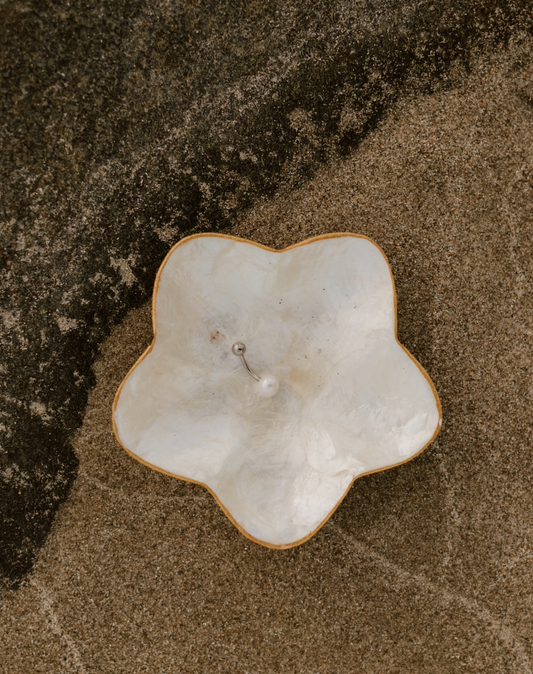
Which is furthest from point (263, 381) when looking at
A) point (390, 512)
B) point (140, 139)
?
point (140, 139)

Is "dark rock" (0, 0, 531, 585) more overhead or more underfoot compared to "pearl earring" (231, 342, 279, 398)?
more overhead

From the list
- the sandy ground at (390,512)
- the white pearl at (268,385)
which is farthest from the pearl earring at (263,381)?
the sandy ground at (390,512)

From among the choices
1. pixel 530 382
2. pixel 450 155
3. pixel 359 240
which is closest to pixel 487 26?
pixel 450 155

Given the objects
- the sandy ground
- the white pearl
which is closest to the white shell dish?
the white pearl

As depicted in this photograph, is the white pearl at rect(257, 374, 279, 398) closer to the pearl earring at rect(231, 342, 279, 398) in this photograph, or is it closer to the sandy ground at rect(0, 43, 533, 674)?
the pearl earring at rect(231, 342, 279, 398)

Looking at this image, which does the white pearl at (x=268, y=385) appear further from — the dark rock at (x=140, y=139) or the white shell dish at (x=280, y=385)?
the dark rock at (x=140, y=139)

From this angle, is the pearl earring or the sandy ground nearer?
the pearl earring

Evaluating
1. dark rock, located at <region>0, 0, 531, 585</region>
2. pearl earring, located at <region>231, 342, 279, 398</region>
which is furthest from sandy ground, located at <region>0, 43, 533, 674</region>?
pearl earring, located at <region>231, 342, 279, 398</region>

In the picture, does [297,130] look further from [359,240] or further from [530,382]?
[530,382]
